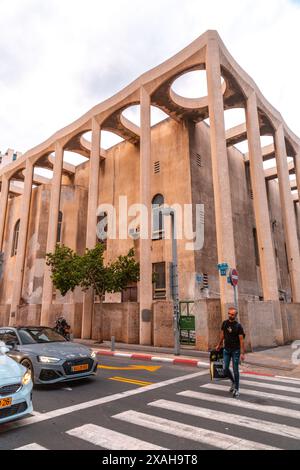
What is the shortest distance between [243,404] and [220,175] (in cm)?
1164

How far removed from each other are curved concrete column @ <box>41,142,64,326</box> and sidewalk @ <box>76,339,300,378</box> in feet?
28.4

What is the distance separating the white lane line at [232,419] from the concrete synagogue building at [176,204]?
7638 millimetres

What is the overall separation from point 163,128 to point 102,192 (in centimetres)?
752

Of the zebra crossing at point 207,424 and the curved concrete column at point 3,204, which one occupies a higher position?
the curved concrete column at point 3,204

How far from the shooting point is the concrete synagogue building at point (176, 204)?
15922 mm

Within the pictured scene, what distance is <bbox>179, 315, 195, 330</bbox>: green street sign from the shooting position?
14219 millimetres

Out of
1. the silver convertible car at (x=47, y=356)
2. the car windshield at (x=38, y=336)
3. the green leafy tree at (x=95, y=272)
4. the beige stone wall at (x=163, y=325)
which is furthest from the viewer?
the green leafy tree at (x=95, y=272)

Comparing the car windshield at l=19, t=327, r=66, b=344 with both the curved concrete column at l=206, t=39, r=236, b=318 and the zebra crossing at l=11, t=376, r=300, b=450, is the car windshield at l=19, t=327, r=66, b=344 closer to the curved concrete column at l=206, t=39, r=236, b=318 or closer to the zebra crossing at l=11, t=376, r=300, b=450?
the zebra crossing at l=11, t=376, r=300, b=450

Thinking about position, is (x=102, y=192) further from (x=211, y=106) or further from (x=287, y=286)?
(x=287, y=286)

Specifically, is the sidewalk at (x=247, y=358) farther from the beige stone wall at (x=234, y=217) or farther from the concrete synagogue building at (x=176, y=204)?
the beige stone wall at (x=234, y=217)

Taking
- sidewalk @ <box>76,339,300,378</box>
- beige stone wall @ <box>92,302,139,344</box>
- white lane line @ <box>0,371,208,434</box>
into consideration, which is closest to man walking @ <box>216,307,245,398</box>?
white lane line @ <box>0,371,208,434</box>

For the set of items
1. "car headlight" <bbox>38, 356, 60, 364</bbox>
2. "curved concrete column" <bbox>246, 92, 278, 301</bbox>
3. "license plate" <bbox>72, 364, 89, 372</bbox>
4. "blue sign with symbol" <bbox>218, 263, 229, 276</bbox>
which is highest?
"curved concrete column" <bbox>246, 92, 278, 301</bbox>

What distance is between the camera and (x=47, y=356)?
7.27 metres

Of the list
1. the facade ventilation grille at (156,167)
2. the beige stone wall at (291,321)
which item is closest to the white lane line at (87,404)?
the beige stone wall at (291,321)
